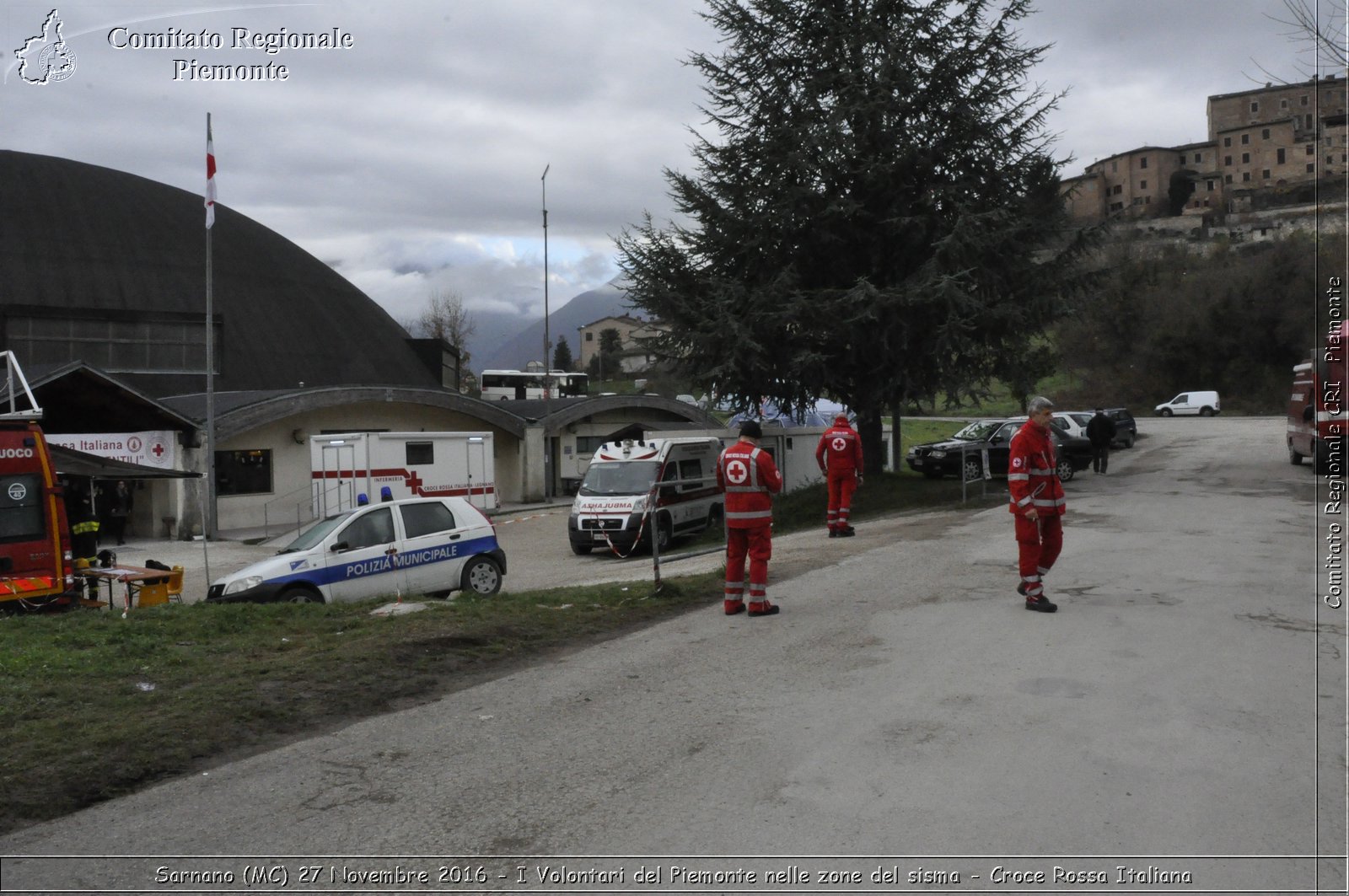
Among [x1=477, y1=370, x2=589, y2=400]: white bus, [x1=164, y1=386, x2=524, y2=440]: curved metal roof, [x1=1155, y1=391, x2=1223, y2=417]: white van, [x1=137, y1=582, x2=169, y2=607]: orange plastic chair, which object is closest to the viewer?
[x1=137, y1=582, x2=169, y2=607]: orange plastic chair

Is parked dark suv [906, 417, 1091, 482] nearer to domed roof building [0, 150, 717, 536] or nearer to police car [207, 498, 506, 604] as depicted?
domed roof building [0, 150, 717, 536]

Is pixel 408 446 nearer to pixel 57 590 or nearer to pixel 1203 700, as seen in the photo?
pixel 57 590

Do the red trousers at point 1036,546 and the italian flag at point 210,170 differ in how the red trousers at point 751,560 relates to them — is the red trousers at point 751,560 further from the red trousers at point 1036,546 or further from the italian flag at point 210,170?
the italian flag at point 210,170

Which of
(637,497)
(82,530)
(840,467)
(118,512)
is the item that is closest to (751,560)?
(840,467)

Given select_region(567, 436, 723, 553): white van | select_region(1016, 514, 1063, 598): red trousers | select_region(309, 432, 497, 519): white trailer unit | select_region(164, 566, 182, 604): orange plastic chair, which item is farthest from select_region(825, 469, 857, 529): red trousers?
select_region(309, 432, 497, 519): white trailer unit

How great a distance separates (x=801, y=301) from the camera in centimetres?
2311

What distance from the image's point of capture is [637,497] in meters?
21.3

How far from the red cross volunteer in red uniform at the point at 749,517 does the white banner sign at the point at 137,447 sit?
75.0 feet

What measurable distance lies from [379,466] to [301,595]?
48.1 feet

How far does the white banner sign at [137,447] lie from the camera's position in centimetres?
2795

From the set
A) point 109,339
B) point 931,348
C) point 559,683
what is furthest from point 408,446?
point 559,683

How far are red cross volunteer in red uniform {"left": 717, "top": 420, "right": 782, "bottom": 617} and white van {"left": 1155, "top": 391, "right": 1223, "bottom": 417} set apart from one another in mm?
53389

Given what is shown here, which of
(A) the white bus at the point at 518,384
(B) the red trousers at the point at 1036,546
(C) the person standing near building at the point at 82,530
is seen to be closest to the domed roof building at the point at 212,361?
(C) the person standing near building at the point at 82,530

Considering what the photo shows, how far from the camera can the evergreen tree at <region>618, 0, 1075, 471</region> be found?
23.5 metres
